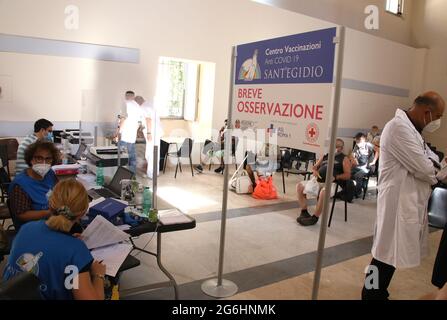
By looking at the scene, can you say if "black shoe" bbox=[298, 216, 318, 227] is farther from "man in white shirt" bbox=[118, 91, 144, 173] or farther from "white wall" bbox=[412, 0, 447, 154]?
"white wall" bbox=[412, 0, 447, 154]

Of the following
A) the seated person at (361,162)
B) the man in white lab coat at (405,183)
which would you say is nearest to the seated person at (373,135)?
the seated person at (361,162)

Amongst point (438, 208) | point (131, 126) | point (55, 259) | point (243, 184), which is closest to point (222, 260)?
point (55, 259)

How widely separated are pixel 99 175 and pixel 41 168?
2.94ft

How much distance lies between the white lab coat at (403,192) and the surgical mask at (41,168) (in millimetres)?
2232

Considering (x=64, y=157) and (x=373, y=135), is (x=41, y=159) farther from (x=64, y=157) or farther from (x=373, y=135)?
(x=373, y=135)

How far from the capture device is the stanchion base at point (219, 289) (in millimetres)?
2663

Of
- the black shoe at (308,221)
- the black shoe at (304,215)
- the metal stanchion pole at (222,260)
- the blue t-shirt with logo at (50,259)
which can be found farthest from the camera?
the black shoe at (304,215)

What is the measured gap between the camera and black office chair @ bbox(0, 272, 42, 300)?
1.21 metres

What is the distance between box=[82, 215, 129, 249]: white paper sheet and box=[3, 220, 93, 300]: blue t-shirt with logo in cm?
45

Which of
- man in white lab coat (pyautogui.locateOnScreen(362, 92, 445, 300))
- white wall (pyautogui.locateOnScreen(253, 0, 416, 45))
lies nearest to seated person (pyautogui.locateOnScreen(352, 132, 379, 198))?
man in white lab coat (pyautogui.locateOnScreen(362, 92, 445, 300))

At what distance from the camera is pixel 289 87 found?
214cm

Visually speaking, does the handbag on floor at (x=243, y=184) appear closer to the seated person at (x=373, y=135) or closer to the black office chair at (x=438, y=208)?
the black office chair at (x=438, y=208)

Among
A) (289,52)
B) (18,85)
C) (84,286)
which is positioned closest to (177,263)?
(84,286)
